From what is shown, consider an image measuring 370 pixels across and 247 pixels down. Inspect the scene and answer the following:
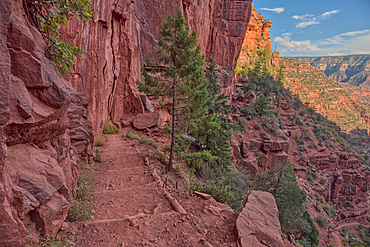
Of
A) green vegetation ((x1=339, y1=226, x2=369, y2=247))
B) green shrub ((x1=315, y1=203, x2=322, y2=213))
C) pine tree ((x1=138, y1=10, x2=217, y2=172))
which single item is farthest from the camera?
green shrub ((x1=315, y1=203, x2=322, y2=213))

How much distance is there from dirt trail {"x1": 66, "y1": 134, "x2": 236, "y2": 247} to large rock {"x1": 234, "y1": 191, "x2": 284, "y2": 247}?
312mm

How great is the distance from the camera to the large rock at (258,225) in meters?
4.41

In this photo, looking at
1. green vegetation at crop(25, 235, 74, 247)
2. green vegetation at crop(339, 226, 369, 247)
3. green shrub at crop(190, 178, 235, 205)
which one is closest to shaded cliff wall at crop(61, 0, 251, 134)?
green vegetation at crop(25, 235, 74, 247)

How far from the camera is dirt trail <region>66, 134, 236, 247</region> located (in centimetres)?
412

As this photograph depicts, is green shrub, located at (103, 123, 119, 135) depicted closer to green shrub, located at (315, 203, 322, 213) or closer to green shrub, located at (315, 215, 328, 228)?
green shrub, located at (315, 215, 328, 228)

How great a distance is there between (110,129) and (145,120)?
108 inches

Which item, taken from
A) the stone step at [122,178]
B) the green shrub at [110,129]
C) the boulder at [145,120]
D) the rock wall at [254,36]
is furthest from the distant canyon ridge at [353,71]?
the stone step at [122,178]

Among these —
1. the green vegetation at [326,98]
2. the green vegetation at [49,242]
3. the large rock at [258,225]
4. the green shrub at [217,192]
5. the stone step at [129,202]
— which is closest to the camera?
the green vegetation at [49,242]

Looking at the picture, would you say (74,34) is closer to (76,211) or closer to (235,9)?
(76,211)

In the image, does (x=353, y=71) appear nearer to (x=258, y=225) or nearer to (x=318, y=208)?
(x=318, y=208)

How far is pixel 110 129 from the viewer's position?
45.2 ft

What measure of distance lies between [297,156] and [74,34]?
113 feet

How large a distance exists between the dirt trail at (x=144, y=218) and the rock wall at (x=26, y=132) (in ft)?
3.07

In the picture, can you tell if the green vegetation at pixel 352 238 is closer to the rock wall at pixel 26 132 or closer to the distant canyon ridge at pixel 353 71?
the rock wall at pixel 26 132
